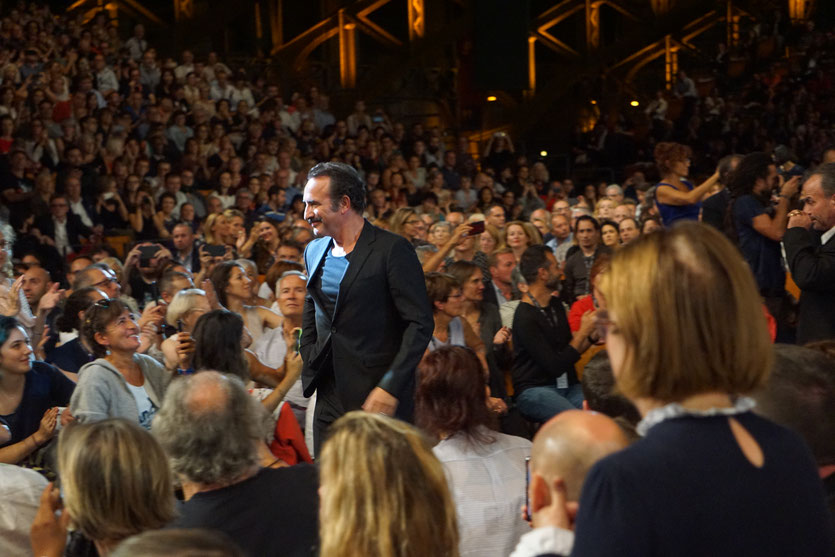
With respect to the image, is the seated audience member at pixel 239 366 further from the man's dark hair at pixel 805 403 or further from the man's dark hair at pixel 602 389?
the man's dark hair at pixel 805 403

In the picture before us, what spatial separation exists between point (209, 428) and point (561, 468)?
1240 millimetres

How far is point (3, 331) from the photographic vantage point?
387 cm

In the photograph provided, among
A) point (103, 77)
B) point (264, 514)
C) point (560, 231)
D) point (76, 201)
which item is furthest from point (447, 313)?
point (103, 77)

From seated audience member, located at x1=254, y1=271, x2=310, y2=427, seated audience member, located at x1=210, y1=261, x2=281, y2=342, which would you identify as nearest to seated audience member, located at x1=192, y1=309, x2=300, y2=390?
seated audience member, located at x1=254, y1=271, x2=310, y2=427

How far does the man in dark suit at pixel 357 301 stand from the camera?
11.8 ft

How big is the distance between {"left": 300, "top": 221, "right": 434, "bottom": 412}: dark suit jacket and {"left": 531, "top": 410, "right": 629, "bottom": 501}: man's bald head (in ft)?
6.52

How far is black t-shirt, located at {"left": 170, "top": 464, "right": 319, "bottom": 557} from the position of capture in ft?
7.79

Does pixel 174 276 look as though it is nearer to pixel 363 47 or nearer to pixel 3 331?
pixel 3 331

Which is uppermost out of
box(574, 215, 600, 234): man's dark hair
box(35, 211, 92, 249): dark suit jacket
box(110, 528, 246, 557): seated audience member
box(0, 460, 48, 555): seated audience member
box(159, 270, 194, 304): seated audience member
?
box(35, 211, 92, 249): dark suit jacket

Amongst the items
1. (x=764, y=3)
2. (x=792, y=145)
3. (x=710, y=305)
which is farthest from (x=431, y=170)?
(x=710, y=305)

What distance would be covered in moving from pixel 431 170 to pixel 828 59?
29.1 ft

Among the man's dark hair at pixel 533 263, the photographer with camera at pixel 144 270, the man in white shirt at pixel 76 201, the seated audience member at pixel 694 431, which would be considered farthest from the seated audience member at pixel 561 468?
the man in white shirt at pixel 76 201

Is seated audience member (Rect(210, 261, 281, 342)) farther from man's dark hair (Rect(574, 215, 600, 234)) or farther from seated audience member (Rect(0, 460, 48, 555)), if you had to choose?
man's dark hair (Rect(574, 215, 600, 234))

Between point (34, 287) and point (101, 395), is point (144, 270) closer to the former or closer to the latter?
point (34, 287)
